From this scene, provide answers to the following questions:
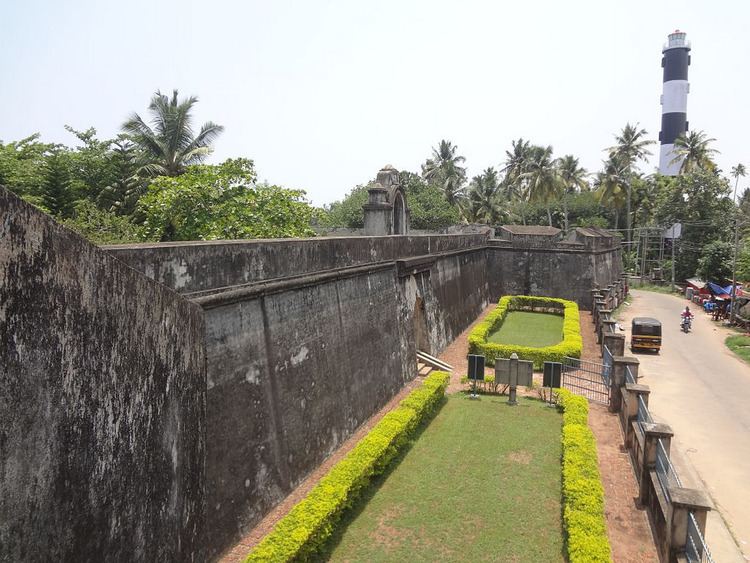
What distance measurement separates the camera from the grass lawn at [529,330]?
55.7ft

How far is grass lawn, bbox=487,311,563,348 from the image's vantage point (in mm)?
16969

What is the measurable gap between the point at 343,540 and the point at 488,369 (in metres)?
8.54

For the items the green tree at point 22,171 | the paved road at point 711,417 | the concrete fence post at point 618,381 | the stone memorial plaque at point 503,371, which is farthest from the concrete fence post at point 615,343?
the green tree at point 22,171

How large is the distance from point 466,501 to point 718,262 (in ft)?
99.4

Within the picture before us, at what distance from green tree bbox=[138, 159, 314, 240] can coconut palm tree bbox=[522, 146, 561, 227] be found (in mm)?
27032

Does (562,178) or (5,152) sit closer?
(5,152)

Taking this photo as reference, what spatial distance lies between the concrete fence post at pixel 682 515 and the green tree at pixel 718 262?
1163 inches

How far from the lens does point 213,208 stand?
49.5ft

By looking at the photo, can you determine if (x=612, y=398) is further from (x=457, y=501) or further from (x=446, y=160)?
(x=446, y=160)

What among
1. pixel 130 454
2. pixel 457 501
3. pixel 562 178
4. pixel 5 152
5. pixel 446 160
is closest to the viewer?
pixel 130 454

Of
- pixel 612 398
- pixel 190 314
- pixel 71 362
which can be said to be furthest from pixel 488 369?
pixel 71 362

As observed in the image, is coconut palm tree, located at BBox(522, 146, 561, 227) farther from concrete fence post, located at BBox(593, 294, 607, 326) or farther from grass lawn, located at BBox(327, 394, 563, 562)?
grass lawn, located at BBox(327, 394, 563, 562)

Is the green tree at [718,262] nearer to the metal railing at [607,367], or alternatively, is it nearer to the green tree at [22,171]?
the metal railing at [607,367]

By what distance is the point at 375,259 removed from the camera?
10750 millimetres
